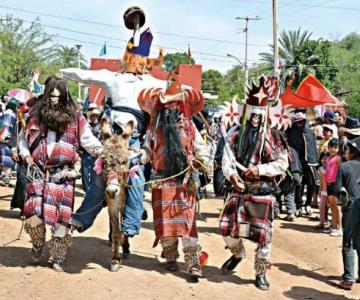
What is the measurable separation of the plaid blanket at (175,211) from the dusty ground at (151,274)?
487mm

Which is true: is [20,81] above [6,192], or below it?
above

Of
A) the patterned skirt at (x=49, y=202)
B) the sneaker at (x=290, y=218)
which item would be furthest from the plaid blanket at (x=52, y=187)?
the sneaker at (x=290, y=218)

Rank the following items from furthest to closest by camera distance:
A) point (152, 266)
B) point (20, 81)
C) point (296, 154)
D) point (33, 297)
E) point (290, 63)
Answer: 1. point (290, 63)
2. point (20, 81)
3. point (296, 154)
4. point (152, 266)
5. point (33, 297)

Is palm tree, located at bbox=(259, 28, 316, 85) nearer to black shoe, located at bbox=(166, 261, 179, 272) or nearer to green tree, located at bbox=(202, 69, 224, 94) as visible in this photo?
green tree, located at bbox=(202, 69, 224, 94)

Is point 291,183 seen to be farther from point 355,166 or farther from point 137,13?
point 137,13

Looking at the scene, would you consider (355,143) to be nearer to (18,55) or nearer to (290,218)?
(290,218)

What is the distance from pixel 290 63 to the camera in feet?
180

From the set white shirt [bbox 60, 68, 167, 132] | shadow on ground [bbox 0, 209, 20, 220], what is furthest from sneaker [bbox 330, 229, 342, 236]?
shadow on ground [bbox 0, 209, 20, 220]

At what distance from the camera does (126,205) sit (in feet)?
21.3

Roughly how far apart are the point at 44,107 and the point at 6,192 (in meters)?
6.01

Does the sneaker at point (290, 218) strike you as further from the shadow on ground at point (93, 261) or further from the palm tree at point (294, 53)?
the palm tree at point (294, 53)

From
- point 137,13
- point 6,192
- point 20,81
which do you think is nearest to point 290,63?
point 20,81

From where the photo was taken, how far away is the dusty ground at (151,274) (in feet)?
19.0

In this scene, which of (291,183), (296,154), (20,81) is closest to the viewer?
(291,183)
